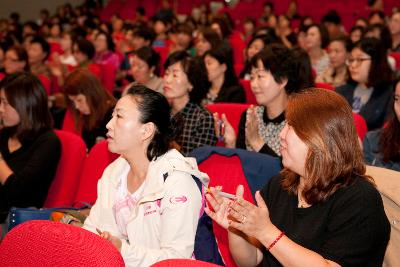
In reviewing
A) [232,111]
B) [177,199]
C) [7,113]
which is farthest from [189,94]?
[177,199]

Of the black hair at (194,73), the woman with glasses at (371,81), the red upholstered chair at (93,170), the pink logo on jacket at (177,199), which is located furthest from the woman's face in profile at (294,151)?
the woman with glasses at (371,81)

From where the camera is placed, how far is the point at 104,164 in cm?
273

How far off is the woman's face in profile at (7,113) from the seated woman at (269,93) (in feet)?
3.44

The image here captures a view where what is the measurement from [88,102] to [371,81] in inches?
77.6

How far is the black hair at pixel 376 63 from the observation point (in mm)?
4051

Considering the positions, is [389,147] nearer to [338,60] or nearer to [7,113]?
[7,113]

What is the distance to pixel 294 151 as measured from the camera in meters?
1.70

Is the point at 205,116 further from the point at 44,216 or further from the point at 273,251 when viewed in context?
the point at 273,251

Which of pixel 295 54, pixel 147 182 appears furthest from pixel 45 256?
pixel 295 54

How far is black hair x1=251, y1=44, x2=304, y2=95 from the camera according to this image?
3062 millimetres

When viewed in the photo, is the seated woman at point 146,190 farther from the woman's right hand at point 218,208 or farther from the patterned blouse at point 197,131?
the patterned blouse at point 197,131

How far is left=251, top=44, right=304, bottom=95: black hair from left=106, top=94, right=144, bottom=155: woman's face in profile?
108cm

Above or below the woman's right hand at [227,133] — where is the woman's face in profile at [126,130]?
above

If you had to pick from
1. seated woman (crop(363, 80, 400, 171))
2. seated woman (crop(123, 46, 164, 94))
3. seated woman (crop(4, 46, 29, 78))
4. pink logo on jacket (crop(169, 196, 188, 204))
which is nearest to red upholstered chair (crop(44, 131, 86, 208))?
pink logo on jacket (crop(169, 196, 188, 204))
